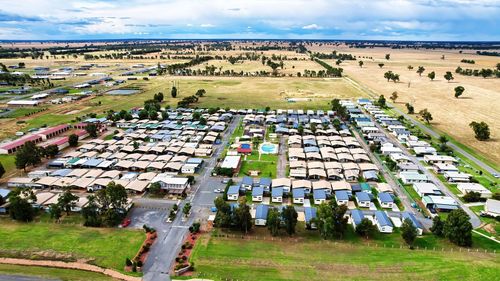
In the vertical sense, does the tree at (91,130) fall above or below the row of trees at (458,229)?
above

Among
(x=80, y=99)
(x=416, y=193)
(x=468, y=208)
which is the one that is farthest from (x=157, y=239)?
(x=80, y=99)

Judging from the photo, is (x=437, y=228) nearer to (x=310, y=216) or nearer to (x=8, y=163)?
(x=310, y=216)

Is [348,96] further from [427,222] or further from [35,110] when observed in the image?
[35,110]

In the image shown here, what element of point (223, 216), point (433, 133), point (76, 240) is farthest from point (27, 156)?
point (433, 133)

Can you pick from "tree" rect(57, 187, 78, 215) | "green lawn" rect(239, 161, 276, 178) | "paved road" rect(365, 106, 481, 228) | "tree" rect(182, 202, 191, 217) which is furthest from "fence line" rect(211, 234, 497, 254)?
"tree" rect(57, 187, 78, 215)

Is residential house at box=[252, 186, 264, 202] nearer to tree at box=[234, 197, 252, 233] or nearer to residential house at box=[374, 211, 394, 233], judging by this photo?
tree at box=[234, 197, 252, 233]

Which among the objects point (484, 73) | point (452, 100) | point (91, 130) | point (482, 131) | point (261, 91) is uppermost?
point (484, 73)

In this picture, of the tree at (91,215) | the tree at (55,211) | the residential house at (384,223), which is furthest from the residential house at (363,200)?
the tree at (55,211)

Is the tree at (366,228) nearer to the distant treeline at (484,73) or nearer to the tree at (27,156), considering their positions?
the tree at (27,156)
